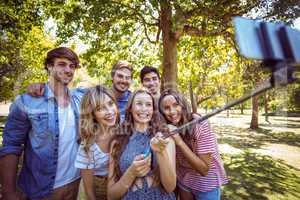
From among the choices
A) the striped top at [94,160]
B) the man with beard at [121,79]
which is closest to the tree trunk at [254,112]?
the man with beard at [121,79]

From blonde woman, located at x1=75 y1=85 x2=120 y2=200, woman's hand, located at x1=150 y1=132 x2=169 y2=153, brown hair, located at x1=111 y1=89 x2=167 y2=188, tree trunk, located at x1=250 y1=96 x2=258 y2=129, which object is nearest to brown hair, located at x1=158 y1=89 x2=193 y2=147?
brown hair, located at x1=111 y1=89 x2=167 y2=188

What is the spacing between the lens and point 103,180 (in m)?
3.09

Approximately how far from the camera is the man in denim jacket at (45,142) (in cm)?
307

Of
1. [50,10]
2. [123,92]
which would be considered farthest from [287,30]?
[50,10]

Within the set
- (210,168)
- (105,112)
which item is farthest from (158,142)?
(210,168)

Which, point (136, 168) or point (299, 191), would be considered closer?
point (136, 168)

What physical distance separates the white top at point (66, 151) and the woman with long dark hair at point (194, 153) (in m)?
1.05

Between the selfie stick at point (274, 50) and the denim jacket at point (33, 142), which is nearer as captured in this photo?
the selfie stick at point (274, 50)

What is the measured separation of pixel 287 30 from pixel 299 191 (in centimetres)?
880

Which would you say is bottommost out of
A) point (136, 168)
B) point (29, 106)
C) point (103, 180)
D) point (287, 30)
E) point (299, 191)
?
point (299, 191)

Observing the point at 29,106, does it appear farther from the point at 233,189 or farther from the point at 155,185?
the point at 233,189

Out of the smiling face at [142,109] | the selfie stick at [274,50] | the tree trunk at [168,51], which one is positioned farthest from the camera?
the tree trunk at [168,51]

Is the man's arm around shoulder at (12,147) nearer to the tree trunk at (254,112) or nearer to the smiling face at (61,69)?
the smiling face at (61,69)

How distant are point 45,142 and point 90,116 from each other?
21.4 inches
